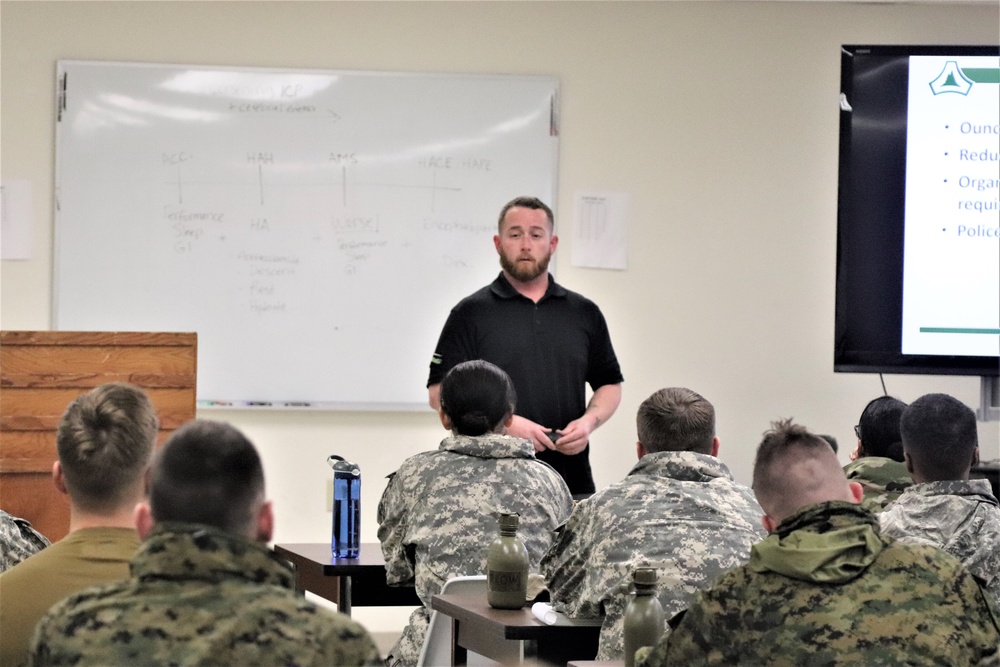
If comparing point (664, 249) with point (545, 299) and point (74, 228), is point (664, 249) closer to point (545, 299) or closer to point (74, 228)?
point (545, 299)

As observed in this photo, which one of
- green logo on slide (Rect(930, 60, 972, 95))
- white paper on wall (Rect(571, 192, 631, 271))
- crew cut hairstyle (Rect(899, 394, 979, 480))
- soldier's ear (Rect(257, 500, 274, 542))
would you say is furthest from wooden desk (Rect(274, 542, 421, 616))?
green logo on slide (Rect(930, 60, 972, 95))

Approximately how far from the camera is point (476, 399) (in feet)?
11.0

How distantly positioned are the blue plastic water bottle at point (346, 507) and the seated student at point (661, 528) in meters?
1.10

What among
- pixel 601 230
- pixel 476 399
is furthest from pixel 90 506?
pixel 601 230

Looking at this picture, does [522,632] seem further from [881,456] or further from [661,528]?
[881,456]

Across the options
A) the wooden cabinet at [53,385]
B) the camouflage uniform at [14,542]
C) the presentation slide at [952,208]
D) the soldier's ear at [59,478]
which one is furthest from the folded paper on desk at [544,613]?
the presentation slide at [952,208]

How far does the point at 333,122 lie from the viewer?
5.71m

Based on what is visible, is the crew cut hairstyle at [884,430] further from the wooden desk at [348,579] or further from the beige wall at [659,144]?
the beige wall at [659,144]

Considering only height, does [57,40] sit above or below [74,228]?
above

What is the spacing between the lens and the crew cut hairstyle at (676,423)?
9.32 feet

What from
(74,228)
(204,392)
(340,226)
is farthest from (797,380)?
(74,228)

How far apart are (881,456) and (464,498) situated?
158cm

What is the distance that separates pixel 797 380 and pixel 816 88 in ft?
4.69

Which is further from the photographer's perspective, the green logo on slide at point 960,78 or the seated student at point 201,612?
the green logo on slide at point 960,78
